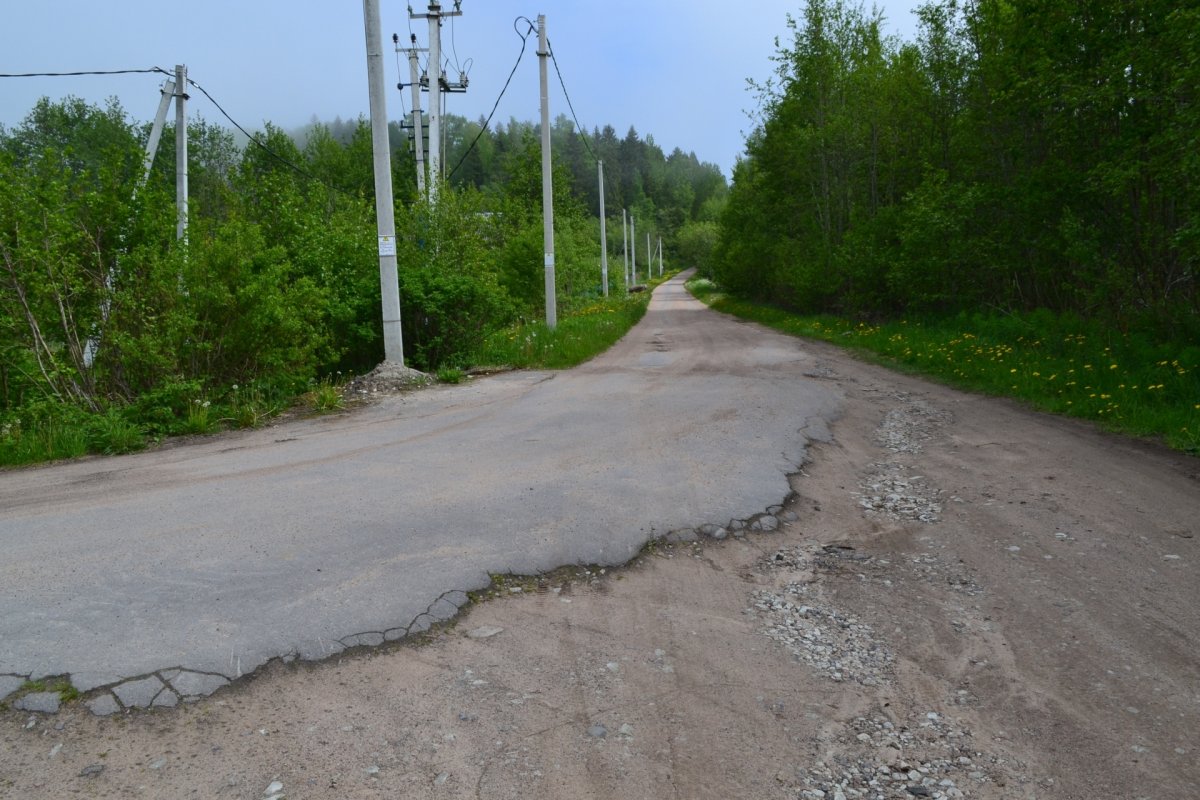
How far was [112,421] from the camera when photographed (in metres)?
8.33

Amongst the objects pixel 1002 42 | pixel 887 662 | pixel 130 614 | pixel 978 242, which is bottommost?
pixel 887 662

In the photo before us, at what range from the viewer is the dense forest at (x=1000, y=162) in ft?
36.0

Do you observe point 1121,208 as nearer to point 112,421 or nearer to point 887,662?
point 887,662

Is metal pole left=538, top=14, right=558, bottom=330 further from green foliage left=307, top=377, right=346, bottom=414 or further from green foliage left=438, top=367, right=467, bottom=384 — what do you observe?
green foliage left=307, top=377, right=346, bottom=414

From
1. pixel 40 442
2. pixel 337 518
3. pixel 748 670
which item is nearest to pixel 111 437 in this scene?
pixel 40 442

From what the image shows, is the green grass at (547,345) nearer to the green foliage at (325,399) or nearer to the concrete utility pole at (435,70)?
the green foliage at (325,399)

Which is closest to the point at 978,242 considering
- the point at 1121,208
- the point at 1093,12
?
the point at 1121,208

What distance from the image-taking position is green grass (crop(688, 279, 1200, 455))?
8.58 m

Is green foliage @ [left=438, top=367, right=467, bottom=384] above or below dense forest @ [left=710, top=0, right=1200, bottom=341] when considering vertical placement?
below

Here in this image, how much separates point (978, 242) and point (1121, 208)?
3373mm

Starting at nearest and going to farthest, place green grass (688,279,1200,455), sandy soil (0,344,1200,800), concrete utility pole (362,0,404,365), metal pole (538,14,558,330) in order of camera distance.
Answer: sandy soil (0,344,1200,800) < green grass (688,279,1200,455) < concrete utility pole (362,0,404,365) < metal pole (538,14,558,330)

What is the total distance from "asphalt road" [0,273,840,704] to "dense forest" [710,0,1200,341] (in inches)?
248

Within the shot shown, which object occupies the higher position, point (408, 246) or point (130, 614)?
point (408, 246)

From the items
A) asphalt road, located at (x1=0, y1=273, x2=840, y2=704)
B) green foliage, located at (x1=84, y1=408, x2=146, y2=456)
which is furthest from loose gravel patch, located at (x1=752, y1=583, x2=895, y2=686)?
green foliage, located at (x1=84, y1=408, x2=146, y2=456)
